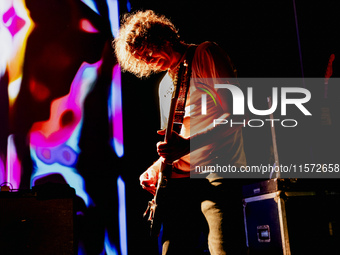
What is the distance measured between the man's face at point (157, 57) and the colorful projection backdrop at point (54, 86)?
1.19 metres

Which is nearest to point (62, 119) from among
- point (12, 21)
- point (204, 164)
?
point (12, 21)

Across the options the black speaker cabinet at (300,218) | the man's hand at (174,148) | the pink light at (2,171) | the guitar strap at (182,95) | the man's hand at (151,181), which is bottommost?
the black speaker cabinet at (300,218)

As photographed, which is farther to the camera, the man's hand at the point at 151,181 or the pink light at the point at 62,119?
the pink light at the point at 62,119

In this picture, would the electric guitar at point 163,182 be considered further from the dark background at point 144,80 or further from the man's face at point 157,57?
the dark background at point 144,80

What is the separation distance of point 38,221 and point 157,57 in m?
1.01

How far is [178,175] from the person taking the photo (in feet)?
4.62

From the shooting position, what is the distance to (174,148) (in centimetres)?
133

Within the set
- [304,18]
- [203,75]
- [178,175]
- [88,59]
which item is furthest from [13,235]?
[304,18]

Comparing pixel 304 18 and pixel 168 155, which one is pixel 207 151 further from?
pixel 304 18

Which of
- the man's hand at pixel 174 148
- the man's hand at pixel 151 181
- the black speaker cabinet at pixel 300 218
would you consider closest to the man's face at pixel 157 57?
the man's hand at pixel 174 148

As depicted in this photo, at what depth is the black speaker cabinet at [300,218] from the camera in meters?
2.04

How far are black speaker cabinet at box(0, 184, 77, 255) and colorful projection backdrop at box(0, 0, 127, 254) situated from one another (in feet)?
2.59

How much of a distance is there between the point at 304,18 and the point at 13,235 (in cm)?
322

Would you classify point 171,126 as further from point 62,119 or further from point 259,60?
point 259,60
